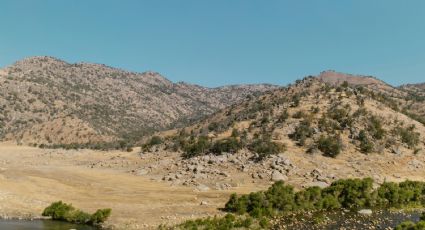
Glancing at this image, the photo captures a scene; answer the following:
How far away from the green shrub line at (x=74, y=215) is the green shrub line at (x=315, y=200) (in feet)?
21.6

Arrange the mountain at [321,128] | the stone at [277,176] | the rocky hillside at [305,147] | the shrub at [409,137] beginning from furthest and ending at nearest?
the shrub at [409,137] < the mountain at [321,128] < the rocky hillside at [305,147] < the stone at [277,176]

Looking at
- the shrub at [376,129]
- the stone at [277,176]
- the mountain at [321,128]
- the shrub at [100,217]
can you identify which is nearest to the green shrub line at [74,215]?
the shrub at [100,217]

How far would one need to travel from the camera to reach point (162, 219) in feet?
118

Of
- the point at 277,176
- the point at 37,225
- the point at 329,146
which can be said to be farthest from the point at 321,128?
the point at 37,225

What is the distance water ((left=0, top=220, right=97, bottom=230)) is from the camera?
32.1 metres

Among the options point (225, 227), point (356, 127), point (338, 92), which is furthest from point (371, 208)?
point (338, 92)

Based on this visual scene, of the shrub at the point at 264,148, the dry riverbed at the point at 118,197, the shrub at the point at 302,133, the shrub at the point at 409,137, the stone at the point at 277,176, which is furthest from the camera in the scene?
the shrub at the point at 409,137

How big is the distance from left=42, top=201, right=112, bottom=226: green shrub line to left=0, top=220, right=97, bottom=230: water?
83 cm

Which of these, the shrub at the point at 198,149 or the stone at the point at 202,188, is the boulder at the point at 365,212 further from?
the shrub at the point at 198,149

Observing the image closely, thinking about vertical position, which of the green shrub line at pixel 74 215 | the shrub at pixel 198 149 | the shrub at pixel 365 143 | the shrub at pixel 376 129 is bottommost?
the green shrub line at pixel 74 215

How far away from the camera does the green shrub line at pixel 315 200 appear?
37.9 meters

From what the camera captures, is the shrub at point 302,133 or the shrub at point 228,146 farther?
the shrub at point 302,133

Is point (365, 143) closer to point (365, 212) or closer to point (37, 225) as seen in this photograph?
point (365, 212)

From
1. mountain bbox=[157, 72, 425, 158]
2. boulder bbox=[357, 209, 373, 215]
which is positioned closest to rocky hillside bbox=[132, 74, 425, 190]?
mountain bbox=[157, 72, 425, 158]
